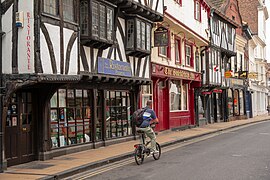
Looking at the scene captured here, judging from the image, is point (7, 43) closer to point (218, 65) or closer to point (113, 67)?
point (113, 67)

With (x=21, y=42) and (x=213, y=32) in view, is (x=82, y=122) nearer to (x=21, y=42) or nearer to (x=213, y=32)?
(x=21, y=42)

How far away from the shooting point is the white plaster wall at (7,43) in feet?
37.0

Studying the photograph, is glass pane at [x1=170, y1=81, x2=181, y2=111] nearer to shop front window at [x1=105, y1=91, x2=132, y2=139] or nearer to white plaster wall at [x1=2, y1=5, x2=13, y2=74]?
shop front window at [x1=105, y1=91, x2=132, y2=139]

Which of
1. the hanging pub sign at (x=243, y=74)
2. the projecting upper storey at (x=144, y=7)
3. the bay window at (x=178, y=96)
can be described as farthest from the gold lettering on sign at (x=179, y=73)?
the hanging pub sign at (x=243, y=74)

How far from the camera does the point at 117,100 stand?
18.2 meters

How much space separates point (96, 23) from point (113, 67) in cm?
246

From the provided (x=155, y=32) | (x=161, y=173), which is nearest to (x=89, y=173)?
(x=161, y=173)

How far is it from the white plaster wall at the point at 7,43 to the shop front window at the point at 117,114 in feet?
20.6

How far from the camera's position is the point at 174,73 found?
78.8 feet

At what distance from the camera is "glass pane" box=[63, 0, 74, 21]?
1279cm

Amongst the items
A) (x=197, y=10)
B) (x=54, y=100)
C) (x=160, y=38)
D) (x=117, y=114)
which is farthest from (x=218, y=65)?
(x=54, y=100)

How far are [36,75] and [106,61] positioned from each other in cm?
536

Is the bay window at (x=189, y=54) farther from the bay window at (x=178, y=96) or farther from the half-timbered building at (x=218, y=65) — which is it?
the half-timbered building at (x=218, y=65)

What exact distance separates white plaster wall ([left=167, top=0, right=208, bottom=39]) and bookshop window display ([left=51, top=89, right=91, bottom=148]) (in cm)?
912
